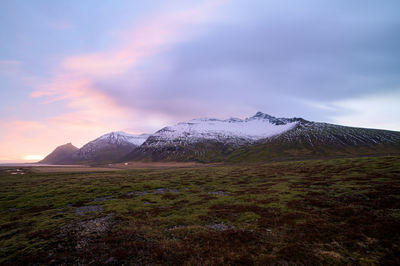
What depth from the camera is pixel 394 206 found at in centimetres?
2272

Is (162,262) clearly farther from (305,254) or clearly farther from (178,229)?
(305,254)

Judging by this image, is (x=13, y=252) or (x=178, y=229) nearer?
(x=13, y=252)

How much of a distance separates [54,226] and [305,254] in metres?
29.1

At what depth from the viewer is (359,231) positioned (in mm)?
17344

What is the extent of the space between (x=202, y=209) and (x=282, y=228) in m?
12.5

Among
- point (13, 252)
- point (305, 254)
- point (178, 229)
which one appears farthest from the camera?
point (178, 229)

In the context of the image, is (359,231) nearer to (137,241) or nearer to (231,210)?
(231,210)

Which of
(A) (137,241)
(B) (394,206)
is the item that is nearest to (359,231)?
(B) (394,206)

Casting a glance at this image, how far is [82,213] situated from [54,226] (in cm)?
619

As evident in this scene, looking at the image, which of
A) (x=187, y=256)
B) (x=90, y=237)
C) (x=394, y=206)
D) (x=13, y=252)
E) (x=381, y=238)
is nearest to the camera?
(x=187, y=256)

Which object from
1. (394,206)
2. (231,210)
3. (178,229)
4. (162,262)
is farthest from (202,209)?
(394,206)

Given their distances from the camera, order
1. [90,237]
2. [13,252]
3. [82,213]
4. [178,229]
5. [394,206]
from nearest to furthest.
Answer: [13,252] < [90,237] < [178,229] < [394,206] < [82,213]

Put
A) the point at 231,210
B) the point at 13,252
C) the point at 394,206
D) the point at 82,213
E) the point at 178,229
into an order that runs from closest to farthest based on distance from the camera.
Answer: the point at 13,252
the point at 178,229
the point at 394,206
the point at 231,210
the point at 82,213

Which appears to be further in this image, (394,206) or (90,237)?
(394,206)
